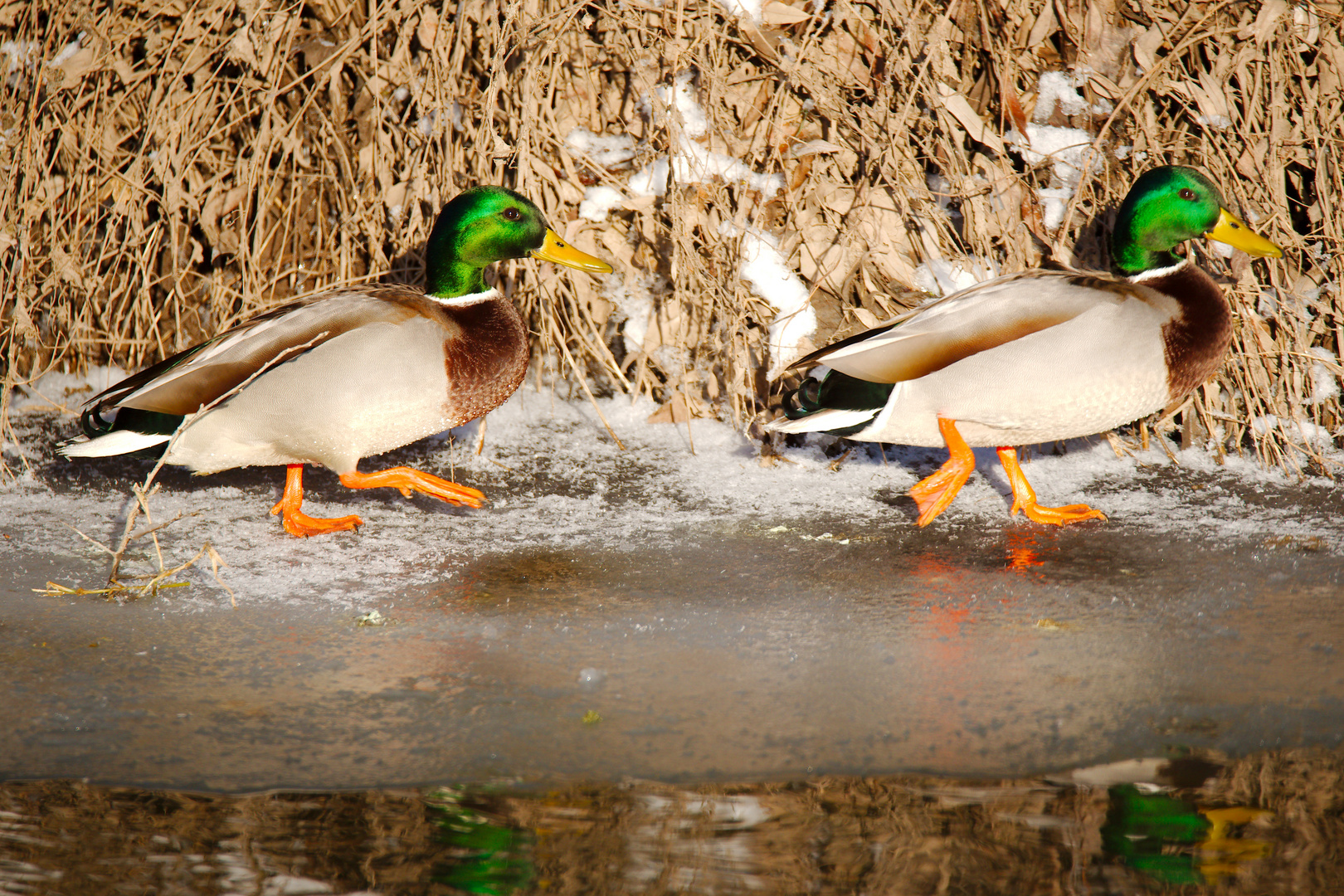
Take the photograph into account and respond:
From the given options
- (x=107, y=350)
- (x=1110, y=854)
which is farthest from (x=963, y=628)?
(x=107, y=350)

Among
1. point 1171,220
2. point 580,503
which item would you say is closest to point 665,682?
point 580,503

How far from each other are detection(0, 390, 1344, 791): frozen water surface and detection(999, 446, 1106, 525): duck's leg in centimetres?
4

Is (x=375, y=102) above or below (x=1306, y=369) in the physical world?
above

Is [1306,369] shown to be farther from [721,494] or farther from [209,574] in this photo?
[209,574]

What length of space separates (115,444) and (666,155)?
2.01m

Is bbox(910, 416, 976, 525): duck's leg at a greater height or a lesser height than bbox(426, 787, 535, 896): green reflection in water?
greater

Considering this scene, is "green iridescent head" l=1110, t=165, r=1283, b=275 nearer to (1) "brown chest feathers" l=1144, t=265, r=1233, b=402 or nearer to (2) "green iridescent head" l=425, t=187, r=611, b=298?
(1) "brown chest feathers" l=1144, t=265, r=1233, b=402

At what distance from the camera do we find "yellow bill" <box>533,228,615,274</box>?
11.0 ft

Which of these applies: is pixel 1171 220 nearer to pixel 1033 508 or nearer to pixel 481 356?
pixel 1033 508

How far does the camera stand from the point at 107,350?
4.41 m

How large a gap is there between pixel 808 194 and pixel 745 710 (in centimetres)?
229

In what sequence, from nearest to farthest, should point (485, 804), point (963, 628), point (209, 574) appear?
point (485, 804) → point (963, 628) → point (209, 574)

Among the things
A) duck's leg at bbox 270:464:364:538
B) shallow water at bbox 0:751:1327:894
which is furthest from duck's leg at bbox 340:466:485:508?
shallow water at bbox 0:751:1327:894

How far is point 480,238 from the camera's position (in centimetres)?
326
